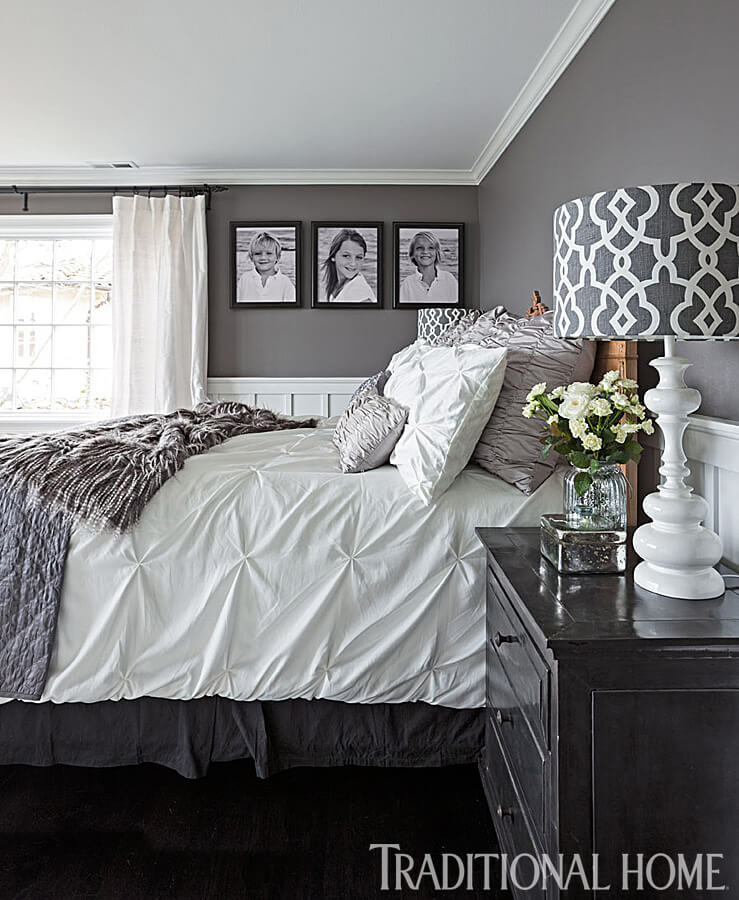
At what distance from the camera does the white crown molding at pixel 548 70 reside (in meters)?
2.65

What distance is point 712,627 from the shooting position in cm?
Answer: 111

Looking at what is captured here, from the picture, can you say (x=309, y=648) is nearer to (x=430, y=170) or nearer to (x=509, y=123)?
(x=509, y=123)

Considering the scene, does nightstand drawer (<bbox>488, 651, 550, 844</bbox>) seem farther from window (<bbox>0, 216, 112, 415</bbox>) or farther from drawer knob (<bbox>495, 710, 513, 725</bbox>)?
window (<bbox>0, 216, 112, 415</bbox>)

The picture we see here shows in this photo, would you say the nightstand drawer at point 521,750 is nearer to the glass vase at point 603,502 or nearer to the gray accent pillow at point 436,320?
the glass vase at point 603,502

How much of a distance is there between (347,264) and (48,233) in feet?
7.12

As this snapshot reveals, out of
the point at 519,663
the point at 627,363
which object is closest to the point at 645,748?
the point at 519,663

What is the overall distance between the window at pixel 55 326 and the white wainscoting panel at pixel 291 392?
932mm

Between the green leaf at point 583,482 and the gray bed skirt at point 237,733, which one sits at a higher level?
the green leaf at point 583,482

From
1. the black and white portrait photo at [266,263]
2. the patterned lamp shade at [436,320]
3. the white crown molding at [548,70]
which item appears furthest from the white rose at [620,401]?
the black and white portrait photo at [266,263]

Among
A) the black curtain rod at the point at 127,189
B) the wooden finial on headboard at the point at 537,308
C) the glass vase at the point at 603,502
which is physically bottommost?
the glass vase at the point at 603,502

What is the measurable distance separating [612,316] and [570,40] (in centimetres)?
220

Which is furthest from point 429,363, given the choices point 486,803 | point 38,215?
point 38,215

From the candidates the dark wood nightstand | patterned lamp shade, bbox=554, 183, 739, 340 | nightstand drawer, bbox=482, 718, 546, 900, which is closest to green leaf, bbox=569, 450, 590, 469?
patterned lamp shade, bbox=554, 183, 739, 340

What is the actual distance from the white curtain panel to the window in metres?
0.32
